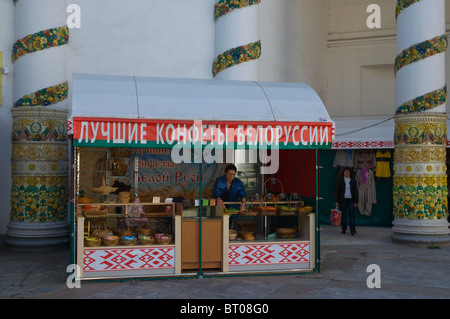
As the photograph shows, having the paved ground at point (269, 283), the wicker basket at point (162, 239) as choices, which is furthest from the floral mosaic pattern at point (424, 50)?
the wicker basket at point (162, 239)

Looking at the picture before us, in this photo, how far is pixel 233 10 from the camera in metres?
12.3

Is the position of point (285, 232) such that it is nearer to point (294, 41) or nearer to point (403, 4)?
point (403, 4)

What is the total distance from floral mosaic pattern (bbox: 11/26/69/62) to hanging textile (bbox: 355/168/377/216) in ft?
30.0

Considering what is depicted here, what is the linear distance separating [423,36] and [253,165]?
4851mm

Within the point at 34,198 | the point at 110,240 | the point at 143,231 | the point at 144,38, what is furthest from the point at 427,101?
the point at 34,198

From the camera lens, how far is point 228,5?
12.4m

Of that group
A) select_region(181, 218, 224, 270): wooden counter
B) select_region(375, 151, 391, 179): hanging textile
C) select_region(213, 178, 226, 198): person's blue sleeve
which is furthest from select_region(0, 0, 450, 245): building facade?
select_region(181, 218, 224, 270): wooden counter

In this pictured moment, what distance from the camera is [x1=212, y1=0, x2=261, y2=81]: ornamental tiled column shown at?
1238 centimetres

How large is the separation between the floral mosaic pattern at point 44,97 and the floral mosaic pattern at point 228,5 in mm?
4080

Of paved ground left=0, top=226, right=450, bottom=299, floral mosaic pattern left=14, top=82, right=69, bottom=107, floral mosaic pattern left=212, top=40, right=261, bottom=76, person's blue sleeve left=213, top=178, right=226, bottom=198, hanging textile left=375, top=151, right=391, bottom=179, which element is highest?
floral mosaic pattern left=212, top=40, right=261, bottom=76

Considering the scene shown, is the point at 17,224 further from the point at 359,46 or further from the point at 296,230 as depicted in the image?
the point at 359,46

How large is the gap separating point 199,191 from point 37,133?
4535mm

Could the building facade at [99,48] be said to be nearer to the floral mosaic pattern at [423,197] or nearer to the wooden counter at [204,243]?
the wooden counter at [204,243]

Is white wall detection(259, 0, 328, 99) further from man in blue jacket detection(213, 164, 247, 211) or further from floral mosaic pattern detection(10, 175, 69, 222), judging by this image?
floral mosaic pattern detection(10, 175, 69, 222)
